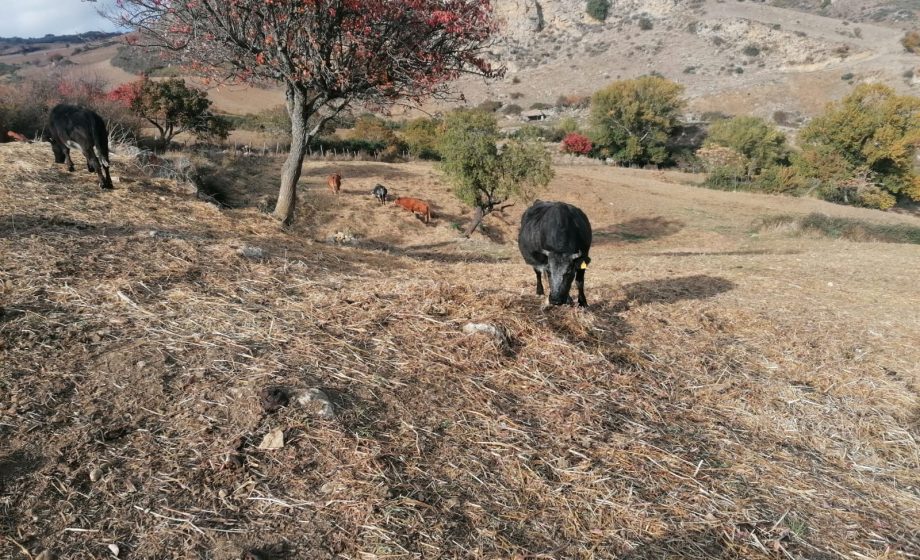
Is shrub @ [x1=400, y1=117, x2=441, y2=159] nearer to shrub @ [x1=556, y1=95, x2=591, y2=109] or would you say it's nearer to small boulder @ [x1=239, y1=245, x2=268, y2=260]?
small boulder @ [x1=239, y1=245, x2=268, y2=260]

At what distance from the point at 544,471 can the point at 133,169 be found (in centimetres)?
1357

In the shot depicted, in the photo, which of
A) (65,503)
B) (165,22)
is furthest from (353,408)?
(165,22)

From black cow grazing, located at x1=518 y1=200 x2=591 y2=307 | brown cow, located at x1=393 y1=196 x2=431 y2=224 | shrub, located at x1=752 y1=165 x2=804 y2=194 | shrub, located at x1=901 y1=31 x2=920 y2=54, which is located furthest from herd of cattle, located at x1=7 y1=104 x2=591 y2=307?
shrub, located at x1=901 y1=31 x2=920 y2=54

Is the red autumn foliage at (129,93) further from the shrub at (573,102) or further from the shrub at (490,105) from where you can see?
the shrub at (573,102)

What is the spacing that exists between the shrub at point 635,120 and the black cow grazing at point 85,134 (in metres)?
55.8

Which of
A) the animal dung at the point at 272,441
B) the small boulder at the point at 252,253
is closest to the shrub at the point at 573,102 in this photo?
the small boulder at the point at 252,253

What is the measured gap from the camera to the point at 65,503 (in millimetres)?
2568

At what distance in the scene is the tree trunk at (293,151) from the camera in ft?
38.1

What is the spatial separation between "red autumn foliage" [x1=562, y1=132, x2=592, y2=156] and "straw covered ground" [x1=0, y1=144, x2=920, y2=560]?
165 ft

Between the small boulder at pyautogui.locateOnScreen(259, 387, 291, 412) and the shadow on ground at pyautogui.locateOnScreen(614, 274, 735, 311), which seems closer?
the small boulder at pyautogui.locateOnScreen(259, 387, 291, 412)

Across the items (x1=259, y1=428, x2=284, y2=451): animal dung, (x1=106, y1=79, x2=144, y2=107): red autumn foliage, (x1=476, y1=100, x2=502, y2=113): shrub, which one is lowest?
(x1=259, y1=428, x2=284, y2=451): animal dung

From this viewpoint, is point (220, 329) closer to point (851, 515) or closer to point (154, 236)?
point (154, 236)

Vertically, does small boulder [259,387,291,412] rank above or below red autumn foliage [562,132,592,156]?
A: below

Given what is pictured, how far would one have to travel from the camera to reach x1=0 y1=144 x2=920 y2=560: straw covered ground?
106 inches
